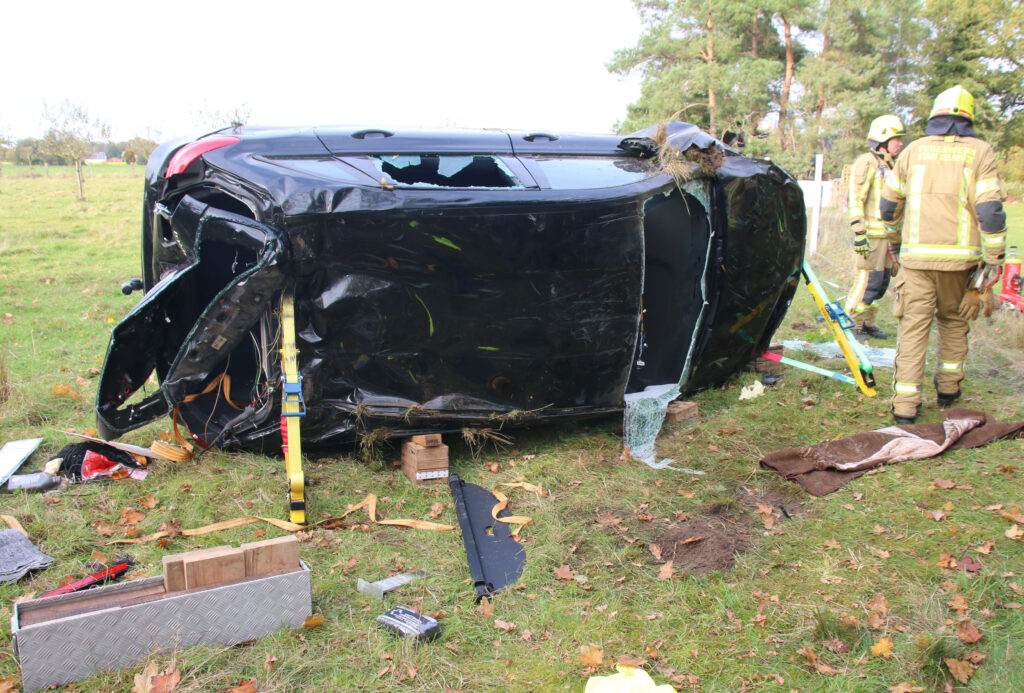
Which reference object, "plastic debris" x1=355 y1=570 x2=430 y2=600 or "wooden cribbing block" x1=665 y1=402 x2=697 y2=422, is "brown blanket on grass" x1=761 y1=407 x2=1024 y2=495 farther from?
"plastic debris" x1=355 y1=570 x2=430 y2=600

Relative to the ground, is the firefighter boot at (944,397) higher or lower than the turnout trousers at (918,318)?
lower

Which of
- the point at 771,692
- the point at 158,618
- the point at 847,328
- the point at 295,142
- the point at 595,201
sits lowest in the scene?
the point at 771,692

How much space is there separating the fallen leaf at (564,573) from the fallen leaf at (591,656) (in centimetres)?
58

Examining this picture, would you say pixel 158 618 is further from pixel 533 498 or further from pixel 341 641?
pixel 533 498

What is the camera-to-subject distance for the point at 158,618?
281 centimetres

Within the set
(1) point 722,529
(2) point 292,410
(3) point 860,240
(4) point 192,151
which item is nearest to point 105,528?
(2) point 292,410

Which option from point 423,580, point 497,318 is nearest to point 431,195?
point 497,318

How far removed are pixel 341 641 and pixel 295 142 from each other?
2854 millimetres

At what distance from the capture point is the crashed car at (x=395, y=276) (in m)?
4.12

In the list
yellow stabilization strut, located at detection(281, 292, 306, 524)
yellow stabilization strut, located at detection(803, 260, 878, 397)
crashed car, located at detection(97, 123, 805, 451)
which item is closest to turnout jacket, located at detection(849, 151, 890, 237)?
yellow stabilization strut, located at detection(803, 260, 878, 397)

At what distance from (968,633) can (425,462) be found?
2.85 meters

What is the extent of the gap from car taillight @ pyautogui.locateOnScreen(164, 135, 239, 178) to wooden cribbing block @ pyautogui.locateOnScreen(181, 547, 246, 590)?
2.34 meters

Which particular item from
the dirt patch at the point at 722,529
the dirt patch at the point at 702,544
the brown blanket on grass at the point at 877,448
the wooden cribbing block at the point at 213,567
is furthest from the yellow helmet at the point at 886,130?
the wooden cribbing block at the point at 213,567

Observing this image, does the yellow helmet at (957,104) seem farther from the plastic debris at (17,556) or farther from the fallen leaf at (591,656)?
the plastic debris at (17,556)
